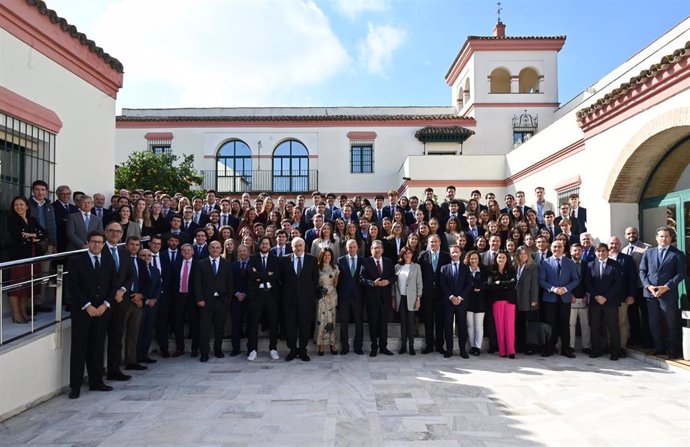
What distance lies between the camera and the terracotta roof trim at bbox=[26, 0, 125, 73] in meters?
7.36

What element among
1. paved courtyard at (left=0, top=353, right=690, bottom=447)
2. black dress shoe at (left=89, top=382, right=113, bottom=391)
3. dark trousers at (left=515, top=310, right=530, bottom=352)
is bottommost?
paved courtyard at (left=0, top=353, right=690, bottom=447)

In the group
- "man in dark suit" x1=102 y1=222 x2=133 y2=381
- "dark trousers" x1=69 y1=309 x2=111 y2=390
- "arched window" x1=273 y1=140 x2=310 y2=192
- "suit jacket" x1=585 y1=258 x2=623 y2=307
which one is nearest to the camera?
"dark trousers" x1=69 y1=309 x2=111 y2=390

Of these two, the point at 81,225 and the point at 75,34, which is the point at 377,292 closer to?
the point at 81,225

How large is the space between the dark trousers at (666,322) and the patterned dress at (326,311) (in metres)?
4.51

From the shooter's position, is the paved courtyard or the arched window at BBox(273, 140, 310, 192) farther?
the arched window at BBox(273, 140, 310, 192)

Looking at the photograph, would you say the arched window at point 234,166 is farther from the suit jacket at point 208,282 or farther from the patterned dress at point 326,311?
the patterned dress at point 326,311

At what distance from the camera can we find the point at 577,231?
31.1ft

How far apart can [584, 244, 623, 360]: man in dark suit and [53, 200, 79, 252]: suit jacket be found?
7523mm

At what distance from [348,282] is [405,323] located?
3.55 feet

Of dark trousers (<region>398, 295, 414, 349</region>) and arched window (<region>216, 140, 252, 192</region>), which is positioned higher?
arched window (<region>216, 140, 252, 192</region>)

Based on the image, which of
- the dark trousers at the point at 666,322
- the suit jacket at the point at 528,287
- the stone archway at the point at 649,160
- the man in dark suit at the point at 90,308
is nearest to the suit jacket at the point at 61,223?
the man in dark suit at the point at 90,308

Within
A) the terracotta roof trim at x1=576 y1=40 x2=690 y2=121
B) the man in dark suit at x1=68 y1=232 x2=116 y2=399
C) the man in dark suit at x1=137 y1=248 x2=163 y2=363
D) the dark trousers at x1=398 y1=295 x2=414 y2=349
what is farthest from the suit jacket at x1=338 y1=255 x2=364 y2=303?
the terracotta roof trim at x1=576 y1=40 x2=690 y2=121

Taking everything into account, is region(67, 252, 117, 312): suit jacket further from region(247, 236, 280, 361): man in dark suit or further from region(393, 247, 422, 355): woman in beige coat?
region(393, 247, 422, 355): woman in beige coat

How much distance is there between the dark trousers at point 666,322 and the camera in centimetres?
703
